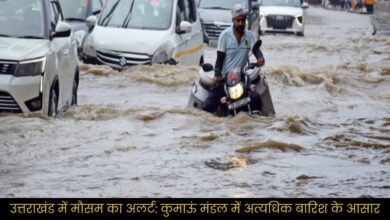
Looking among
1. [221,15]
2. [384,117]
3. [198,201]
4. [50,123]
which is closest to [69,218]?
[198,201]

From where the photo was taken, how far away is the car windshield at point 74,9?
19.2 meters

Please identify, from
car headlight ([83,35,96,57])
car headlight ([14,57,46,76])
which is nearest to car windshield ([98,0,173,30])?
car headlight ([83,35,96,57])

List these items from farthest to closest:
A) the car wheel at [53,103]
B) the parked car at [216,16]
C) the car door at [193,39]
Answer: the parked car at [216,16] < the car door at [193,39] < the car wheel at [53,103]

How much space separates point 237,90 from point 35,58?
2360 mm

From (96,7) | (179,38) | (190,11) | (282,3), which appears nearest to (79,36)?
(96,7)

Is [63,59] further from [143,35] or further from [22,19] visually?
[143,35]

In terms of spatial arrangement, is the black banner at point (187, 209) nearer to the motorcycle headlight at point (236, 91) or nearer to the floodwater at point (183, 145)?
the floodwater at point (183, 145)

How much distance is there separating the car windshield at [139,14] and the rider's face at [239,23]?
190 inches

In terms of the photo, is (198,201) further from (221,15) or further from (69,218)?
(221,15)

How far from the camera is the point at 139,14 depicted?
17125mm

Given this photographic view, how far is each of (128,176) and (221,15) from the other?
56.3 feet

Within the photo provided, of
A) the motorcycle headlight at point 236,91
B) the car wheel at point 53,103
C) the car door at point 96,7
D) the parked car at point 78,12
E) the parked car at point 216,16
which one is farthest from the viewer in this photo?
the parked car at point 216,16

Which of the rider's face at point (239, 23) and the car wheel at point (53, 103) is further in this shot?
the rider's face at point (239, 23)

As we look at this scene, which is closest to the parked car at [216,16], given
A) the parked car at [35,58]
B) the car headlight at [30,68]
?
the parked car at [35,58]
